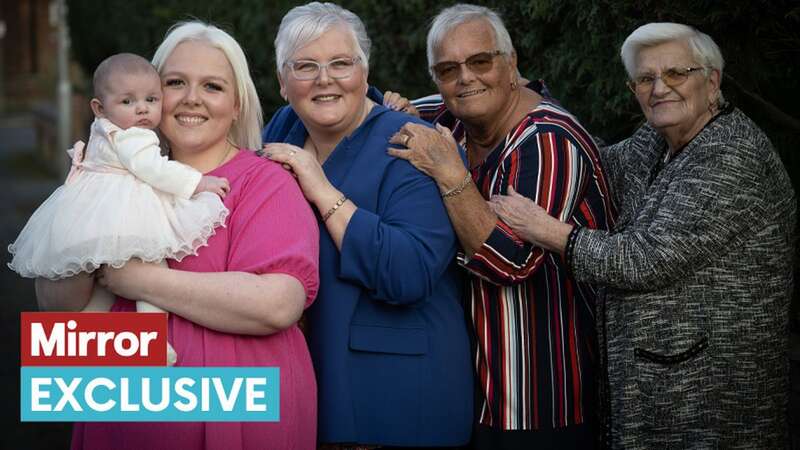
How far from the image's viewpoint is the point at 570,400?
10.5 ft

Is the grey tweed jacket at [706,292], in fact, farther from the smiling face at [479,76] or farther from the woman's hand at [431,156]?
the smiling face at [479,76]

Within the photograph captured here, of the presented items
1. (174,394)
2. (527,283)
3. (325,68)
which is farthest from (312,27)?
(174,394)

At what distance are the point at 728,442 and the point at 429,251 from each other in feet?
3.50

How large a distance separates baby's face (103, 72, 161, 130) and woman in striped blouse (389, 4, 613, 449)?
2.34 feet

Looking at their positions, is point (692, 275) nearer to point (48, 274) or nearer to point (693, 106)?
point (693, 106)

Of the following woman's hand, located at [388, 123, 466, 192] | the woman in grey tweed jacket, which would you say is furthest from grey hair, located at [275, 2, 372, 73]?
the woman in grey tweed jacket

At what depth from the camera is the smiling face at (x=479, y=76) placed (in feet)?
11.1

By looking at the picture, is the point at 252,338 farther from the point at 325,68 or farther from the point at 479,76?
the point at 479,76

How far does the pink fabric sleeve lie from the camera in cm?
270

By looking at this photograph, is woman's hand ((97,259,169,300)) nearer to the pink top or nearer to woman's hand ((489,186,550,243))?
the pink top

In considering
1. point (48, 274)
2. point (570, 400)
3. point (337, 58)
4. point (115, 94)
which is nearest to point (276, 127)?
point (337, 58)

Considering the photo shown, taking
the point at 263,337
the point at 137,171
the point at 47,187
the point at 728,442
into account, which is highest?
the point at 47,187

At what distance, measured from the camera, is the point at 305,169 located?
115 inches

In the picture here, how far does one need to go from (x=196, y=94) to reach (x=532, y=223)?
1076mm
